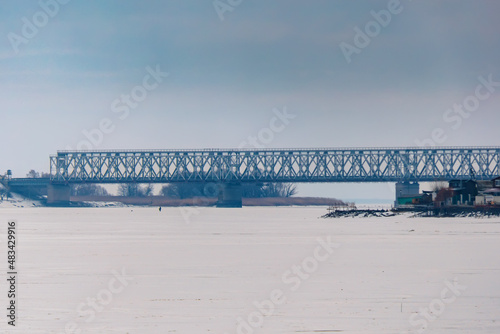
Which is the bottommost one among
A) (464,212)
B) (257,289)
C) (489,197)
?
(257,289)

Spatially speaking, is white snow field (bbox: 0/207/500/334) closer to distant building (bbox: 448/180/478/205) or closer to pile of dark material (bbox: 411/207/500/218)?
pile of dark material (bbox: 411/207/500/218)

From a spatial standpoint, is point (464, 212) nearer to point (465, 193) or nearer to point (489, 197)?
point (489, 197)

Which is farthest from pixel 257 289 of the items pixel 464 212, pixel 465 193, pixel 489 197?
pixel 465 193

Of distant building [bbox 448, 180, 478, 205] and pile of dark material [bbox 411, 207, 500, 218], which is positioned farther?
distant building [bbox 448, 180, 478, 205]

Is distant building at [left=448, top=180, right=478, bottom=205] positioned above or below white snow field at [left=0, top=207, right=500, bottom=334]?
above

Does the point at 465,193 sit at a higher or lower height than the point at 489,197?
higher

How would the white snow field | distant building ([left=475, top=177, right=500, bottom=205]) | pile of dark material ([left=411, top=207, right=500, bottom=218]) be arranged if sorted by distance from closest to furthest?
the white snow field < pile of dark material ([left=411, top=207, right=500, bottom=218]) < distant building ([left=475, top=177, right=500, bottom=205])

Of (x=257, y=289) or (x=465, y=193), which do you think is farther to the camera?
(x=465, y=193)

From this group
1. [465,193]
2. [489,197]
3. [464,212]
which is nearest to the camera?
[464,212]

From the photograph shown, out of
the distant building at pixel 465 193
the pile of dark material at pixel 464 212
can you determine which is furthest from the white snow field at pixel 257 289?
the distant building at pixel 465 193

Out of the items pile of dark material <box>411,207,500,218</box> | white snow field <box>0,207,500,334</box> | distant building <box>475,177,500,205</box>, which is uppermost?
distant building <box>475,177,500,205</box>

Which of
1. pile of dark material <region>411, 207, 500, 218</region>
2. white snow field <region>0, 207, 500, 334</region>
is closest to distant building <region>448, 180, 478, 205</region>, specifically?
pile of dark material <region>411, 207, 500, 218</region>

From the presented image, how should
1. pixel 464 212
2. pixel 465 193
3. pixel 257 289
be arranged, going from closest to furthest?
pixel 257 289 < pixel 464 212 < pixel 465 193

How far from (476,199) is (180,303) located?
103 m
